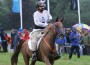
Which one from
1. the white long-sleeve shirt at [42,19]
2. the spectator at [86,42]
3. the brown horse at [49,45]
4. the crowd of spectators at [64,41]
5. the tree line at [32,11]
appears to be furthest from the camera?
the tree line at [32,11]

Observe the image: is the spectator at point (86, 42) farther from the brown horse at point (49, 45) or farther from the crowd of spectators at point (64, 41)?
the brown horse at point (49, 45)

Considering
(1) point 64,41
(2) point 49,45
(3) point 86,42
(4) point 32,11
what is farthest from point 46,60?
(4) point 32,11

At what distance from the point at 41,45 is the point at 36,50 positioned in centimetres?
52

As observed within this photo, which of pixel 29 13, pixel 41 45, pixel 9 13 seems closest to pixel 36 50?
pixel 41 45

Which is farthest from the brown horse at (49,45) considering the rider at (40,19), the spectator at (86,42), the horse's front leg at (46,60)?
the spectator at (86,42)

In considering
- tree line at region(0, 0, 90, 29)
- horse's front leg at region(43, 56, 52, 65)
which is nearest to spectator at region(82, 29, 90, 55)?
horse's front leg at region(43, 56, 52, 65)

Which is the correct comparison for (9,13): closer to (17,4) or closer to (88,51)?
(17,4)

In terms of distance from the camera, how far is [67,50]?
29453mm

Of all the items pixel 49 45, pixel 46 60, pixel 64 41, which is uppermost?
pixel 49 45

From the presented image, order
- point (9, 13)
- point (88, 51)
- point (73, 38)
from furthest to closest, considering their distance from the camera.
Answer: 1. point (9, 13)
2. point (88, 51)
3. point (73, 38)

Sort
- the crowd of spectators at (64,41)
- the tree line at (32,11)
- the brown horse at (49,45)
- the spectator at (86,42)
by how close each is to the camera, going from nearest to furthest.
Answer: the brown horse at (49,45)
the crowd of spectators at (64,41)
the spectator at (86,42)
the tree line at (32,11)

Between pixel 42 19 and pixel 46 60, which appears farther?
pixel 42 19

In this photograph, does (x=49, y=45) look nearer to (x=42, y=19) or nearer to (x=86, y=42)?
(x=42, y=19)

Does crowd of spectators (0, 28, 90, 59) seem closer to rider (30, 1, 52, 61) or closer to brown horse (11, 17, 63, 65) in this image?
rider (30, 1, 52, 61)
